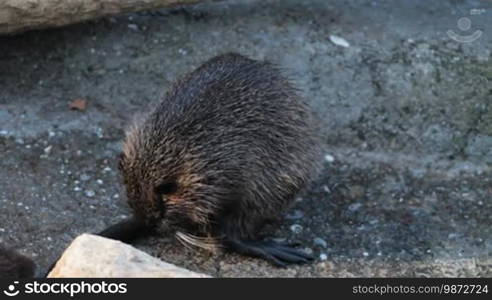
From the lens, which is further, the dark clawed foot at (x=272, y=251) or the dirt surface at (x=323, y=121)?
the dirt surface at (x=323, y=121)

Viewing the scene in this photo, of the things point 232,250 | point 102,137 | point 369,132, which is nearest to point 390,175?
point 369,132

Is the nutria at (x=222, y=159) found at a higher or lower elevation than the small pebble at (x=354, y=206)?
higher

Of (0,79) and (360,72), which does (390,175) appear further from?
(0,79)

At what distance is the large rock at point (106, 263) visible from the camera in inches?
160

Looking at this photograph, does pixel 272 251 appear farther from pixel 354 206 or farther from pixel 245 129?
pixel 354 206

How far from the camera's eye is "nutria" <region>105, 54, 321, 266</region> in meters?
4.95

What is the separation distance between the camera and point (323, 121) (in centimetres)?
641

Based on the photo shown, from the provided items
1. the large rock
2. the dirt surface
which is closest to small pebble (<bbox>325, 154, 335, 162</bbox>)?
the dirt surface

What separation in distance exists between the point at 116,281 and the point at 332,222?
71.3 inches

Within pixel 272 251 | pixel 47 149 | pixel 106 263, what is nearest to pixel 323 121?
pixel 272 251

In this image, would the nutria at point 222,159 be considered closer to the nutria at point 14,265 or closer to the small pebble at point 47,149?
the nutria at point 14,265

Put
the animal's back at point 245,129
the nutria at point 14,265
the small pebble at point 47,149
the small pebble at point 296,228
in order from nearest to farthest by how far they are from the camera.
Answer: the nutria at point 14,265, the animal's back at point 245,129, the small pebble at point 296,228, the small pebble at point 47,149

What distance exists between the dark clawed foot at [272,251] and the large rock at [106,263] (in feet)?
3.43

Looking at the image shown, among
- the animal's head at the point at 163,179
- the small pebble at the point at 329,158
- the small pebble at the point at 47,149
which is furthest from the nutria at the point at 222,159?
the small pebble at the point at 47,149
